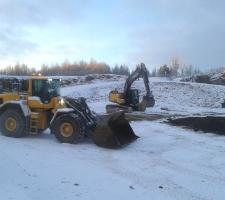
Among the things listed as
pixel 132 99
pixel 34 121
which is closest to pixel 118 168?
pixel 34 121

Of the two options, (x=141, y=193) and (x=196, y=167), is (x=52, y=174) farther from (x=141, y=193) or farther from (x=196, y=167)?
(x=196, y=167)

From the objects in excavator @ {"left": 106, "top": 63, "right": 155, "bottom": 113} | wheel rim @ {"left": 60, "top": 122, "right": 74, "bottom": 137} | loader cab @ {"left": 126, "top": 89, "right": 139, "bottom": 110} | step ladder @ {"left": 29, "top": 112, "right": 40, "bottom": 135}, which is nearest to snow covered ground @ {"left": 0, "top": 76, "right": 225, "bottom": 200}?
step ladder @ {"left": 29, "top": 112, "right": 40, "bottom": 135}

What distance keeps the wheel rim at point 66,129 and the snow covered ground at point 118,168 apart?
0.54 meters

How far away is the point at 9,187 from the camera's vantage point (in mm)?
8695

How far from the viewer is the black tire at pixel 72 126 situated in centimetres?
1413

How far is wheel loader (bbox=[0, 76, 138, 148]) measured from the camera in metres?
14.3

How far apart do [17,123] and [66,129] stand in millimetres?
1856

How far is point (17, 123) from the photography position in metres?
14.9

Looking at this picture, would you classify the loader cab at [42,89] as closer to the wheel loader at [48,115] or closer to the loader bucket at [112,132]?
the wheel loader at [48,115]

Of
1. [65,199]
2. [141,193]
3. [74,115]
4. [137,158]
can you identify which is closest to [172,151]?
[137,158]

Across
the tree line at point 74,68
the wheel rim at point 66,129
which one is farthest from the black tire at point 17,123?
the tree line at point 74,68

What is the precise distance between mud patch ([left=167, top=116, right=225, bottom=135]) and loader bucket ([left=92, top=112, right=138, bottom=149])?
13.8 ft

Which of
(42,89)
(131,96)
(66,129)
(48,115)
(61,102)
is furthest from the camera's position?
(131,96)

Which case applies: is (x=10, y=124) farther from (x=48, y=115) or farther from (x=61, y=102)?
(x=61, y=102)
